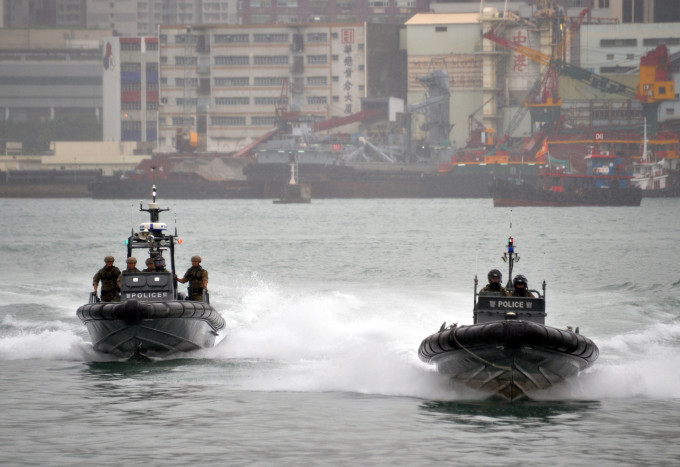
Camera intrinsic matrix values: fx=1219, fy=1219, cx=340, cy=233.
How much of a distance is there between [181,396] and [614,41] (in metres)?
145

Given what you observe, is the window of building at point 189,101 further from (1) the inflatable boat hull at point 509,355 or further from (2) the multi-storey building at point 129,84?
(1) the inflatable boat hull at point 509,355

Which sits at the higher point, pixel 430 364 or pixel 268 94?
pixel 268 94

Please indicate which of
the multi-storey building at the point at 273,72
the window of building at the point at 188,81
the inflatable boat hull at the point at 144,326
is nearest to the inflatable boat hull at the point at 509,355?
the inflatable boat hull at the point at 144,326

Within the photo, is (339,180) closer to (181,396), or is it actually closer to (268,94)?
(268,94)

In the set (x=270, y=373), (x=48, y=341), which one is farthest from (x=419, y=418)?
(x=48, y=341)

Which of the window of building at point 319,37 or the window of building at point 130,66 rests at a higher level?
the window of building at point 319,37

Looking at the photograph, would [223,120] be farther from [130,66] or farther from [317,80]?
[130,66]

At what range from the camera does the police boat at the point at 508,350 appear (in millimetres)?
17188

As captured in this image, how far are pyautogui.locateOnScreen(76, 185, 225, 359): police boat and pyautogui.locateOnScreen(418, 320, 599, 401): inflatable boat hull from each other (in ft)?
18.1

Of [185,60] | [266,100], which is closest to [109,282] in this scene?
[266,100]

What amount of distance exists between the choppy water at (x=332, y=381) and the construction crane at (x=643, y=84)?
103450mm

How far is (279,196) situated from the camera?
503ft

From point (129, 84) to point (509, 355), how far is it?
16777cm

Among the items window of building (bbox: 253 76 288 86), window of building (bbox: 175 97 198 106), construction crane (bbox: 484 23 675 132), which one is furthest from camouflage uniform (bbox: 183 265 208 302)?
window of building (bbox: 175 97 198 106)
